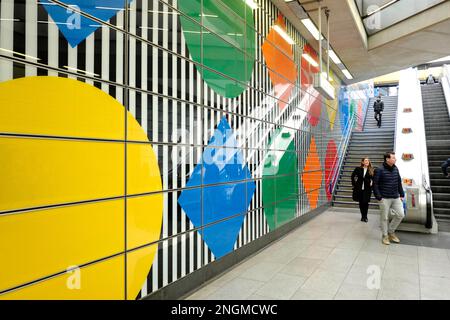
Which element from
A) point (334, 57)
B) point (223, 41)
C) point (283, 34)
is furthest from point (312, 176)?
point (223, 41)

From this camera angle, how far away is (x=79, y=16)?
7.41 ft

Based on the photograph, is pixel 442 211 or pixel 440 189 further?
→ pixel 440 189

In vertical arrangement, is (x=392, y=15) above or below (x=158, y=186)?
above

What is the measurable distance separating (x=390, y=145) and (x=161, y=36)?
32.2 ft

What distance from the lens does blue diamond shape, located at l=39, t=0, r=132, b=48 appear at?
2119 mm

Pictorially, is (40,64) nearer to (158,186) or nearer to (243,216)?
(158,186)

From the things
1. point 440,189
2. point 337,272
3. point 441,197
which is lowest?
point 337,272

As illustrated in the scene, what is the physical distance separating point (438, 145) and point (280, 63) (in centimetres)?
600

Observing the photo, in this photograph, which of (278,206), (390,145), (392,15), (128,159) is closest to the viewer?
(128,159)

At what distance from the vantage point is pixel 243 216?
4.55 m

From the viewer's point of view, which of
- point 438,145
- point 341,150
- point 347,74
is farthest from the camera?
point 341,150

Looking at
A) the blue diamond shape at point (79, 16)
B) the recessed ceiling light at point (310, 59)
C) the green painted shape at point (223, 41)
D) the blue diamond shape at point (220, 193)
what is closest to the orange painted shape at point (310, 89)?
the recessed ceiling light at point (310, 59)

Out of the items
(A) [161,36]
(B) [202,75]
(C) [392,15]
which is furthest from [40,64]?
(C) [392,15]

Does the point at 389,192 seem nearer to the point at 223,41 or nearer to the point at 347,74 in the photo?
the point at 223,41
